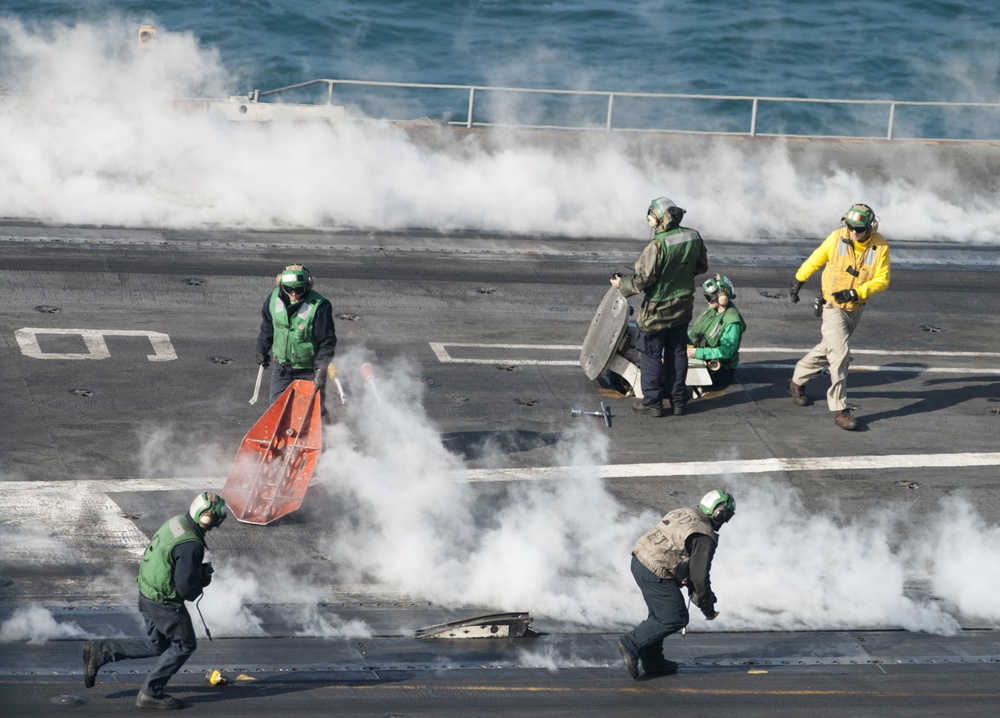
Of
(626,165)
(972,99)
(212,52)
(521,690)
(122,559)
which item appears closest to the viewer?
(521,690)

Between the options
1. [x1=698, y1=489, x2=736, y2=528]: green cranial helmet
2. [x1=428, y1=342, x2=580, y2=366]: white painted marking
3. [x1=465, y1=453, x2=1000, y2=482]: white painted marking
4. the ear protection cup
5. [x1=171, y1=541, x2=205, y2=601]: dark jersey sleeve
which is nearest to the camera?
[x1=171, y1=541, x2=205, y2=601]: dark jersey sleeve

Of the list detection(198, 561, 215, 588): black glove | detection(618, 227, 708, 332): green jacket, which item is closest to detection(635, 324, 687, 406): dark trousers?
detection(618, 227, 708, 332): green jacket

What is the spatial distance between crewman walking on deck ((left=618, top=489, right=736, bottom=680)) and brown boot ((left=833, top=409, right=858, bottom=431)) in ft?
14.6

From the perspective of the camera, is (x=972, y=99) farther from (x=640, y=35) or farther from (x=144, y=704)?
(x=144, y=704)

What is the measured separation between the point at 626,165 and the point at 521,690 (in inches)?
457

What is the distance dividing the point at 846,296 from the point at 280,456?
16.4ft

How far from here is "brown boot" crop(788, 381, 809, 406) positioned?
13219 mm

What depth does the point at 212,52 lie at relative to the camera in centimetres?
3628

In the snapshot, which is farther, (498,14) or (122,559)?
(498,14)

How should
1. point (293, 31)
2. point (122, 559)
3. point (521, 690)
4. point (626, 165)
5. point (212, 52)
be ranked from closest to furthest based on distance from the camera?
point (521, 690), point (122, 559), point (626, 165), point (212, 52), point (293, 31)

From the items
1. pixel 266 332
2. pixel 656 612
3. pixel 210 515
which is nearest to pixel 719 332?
pixel 266 332

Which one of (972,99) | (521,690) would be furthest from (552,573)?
(972,99)

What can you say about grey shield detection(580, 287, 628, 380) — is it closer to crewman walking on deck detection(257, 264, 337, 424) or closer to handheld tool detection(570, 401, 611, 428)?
handheld tool detection(570, 401, 611, 428)

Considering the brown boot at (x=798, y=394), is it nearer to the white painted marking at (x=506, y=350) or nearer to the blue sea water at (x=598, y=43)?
the white painted marking at (x=506, y=350)
